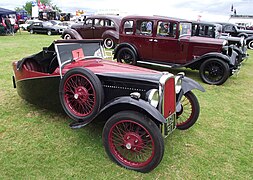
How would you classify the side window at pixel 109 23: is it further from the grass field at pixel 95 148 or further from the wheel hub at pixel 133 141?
the wheel hub at pixel 133 141

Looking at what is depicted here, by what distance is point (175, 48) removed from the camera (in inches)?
271

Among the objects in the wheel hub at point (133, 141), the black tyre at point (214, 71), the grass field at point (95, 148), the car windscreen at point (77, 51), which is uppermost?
the car windscreen at point (77, 51)

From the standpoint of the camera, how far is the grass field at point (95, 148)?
8.48 ft

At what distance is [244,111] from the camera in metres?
4.48

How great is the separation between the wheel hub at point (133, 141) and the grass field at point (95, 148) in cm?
27

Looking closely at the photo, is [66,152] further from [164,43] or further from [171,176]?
[164,43]

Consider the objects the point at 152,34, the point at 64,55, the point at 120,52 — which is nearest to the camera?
the point at 64,55

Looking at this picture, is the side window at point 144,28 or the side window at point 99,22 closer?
the side window at point 144,28

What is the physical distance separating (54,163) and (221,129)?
2555 mm

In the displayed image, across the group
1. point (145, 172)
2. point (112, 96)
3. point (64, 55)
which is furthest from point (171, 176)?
point (64, 55)

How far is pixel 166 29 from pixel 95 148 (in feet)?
16.1

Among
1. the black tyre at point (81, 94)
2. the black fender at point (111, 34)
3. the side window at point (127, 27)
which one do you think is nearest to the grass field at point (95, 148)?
the black tyre at point (81, 94)

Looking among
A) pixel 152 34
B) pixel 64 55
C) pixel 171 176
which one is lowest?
pixel 171 176

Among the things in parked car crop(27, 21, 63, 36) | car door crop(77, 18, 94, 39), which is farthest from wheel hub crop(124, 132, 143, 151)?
parked car crop(27, 21, 63, 36)
